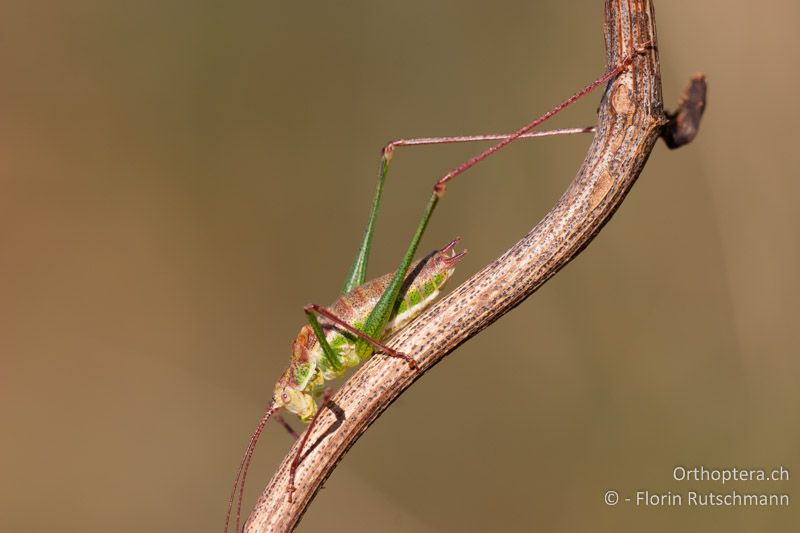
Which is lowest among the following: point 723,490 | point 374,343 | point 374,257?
point 374,343

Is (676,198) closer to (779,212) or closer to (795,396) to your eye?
(779,212)

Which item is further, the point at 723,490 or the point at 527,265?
the point at 723,490

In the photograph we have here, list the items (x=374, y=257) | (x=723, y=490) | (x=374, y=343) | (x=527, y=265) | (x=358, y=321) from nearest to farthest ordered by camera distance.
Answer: (x=527, y=265), (x=374, y=343), (x=358, y=321), (x=723, y=490), (x=374, y=257)

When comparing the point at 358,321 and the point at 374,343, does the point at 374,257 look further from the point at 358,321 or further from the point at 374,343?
the point at 374,343

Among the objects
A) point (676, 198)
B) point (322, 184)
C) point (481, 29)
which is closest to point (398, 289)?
point (676, 198)

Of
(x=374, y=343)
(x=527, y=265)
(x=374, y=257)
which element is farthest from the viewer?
(x=374, y=257)

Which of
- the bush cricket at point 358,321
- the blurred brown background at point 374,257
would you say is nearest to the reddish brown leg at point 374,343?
the bush cricket at point 358,321

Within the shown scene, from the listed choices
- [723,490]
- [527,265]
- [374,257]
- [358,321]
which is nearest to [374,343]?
[358,321]
